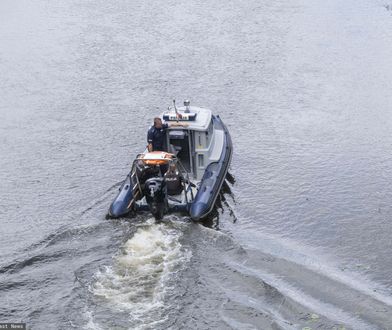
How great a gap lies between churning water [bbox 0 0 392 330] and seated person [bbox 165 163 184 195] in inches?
46.3

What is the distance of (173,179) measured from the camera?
17.9 meters

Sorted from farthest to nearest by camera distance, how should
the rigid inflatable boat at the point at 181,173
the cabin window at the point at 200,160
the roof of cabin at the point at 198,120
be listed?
the cabin window at the point at 200,160
the roof of cabin at the point at 198,120
the rigid inflatable boat at the point at 181,173

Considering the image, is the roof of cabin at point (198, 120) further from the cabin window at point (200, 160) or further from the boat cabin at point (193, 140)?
the cabin window at point (200, 160)

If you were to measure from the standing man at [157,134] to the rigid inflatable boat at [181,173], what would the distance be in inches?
10.0

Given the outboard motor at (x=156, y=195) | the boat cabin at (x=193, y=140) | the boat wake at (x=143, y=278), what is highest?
the boat cabin at (x=193, y=140)

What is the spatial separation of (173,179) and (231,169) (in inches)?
172

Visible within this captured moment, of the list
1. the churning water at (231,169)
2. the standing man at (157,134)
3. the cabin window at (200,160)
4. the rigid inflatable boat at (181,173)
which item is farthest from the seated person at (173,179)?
the cabin window at (200,160)

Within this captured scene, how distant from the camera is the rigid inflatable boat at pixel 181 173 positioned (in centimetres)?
1725

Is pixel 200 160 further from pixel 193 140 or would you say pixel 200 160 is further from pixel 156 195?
pixel 156 195

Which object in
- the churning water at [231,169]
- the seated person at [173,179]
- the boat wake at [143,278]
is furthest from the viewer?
the seated person at [173,179]

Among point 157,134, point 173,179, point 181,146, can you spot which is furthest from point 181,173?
point 181,146

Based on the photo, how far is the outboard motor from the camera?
16.6 m

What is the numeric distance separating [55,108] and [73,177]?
7.14 metres

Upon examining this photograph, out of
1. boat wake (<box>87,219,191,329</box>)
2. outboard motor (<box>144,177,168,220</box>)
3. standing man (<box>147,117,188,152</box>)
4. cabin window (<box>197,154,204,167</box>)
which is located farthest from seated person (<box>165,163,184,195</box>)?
cabin window (<box>197,154,204,167</box>)
